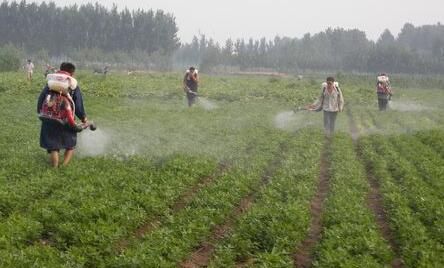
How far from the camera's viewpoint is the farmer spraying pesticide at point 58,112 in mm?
11906

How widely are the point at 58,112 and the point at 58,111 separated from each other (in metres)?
0.02

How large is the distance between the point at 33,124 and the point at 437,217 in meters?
14.6

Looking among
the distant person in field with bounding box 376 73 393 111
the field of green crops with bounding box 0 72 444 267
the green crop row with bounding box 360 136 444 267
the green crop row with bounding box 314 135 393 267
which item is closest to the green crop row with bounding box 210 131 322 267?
the field of green crops with bounding box 0 72 444 267

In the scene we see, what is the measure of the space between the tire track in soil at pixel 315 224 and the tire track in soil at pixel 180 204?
7.85 ft

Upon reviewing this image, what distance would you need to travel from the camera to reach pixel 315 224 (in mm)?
9266

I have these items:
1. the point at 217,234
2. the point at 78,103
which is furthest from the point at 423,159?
the point at 78,103

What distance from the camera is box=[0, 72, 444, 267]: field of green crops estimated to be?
761 cm

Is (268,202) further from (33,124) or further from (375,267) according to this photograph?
(33,124)

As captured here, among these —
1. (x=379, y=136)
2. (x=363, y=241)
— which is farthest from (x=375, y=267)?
(x=379, y=136)

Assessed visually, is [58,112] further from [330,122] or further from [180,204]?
[330,122]

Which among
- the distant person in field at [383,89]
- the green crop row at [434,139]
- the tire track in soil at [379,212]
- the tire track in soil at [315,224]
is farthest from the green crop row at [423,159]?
the distant person in field at [383,89]

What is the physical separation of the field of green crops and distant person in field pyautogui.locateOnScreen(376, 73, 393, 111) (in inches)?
423

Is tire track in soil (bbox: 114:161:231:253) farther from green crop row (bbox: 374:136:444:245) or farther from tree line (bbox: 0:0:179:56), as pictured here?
tree line (bbox: 0:0:179:56)

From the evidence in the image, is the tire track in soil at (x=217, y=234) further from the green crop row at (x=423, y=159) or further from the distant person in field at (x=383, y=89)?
the distant person in field at (x=383, y=89)
